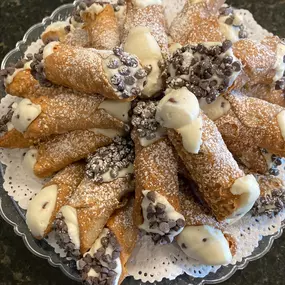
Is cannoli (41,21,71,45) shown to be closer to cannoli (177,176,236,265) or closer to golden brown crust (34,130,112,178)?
golden brown crust (34,130,112,178)

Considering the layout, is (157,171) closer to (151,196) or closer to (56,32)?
(151,196)

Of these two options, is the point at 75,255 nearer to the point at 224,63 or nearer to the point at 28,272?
the point at 28,272

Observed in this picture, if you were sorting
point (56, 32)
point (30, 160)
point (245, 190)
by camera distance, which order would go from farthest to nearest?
point (56, 32) → point (30, 160) → point (245, 190)

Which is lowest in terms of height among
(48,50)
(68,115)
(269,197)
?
(269,197)

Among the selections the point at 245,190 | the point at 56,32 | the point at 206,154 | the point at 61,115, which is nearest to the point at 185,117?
the point at 206,154

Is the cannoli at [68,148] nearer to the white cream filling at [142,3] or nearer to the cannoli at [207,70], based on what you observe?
the cannoli at [207,70]

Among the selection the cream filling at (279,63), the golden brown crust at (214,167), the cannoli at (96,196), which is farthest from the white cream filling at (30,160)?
the cream filling at (279,63)
